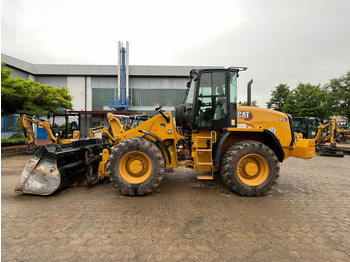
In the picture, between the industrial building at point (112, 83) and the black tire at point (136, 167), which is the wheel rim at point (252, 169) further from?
the industrial building at point (112, 83)

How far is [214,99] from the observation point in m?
3.88

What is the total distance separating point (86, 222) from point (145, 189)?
1188 millimetres

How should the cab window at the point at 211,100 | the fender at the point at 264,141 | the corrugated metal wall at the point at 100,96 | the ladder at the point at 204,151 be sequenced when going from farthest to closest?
the corrugated metal wall at the point at 100,96, the cab window at the point at 211,100, the ladder at the point at 204,151, the fender at the point at 264,141

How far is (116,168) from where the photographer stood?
3.52m

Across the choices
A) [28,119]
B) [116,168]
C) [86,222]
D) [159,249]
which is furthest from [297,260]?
Result: [28,119]

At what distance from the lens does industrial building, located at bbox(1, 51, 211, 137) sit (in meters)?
21.0

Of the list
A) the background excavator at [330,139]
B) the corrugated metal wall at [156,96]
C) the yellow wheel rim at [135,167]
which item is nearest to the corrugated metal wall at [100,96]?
the corrugated metal wall at [156,96]

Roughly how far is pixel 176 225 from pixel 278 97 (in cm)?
3153

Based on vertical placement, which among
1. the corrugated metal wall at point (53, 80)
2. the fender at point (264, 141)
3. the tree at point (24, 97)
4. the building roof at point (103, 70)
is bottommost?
the fender at point (264, 141)

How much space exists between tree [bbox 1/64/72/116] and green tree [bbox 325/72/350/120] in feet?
86.2

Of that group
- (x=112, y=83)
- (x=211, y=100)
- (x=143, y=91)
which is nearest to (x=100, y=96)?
(x=112, y=83)

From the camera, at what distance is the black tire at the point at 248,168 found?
3.53 metres

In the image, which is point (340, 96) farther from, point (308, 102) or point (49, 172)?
point (49, 172)

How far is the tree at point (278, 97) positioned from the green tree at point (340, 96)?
27.9ft
